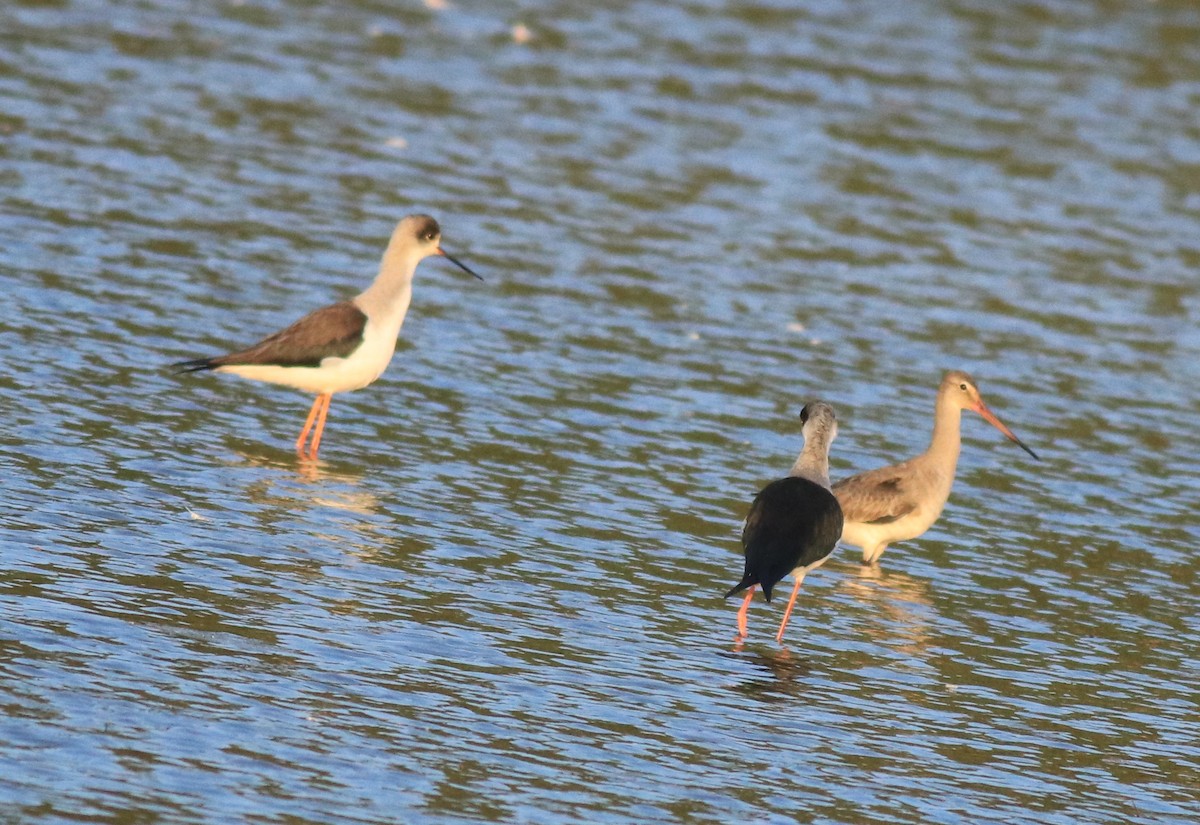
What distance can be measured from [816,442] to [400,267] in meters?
3.63

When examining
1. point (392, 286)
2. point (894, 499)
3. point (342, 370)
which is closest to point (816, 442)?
point (894, 499)

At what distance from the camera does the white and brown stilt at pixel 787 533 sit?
34.3 ft

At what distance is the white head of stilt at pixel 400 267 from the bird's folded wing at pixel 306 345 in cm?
26

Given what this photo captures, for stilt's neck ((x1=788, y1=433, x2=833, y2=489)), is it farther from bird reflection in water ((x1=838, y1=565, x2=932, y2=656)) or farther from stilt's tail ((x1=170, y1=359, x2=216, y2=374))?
stilt's tail ((x1=170, y1=359, x2=216, y2=374))

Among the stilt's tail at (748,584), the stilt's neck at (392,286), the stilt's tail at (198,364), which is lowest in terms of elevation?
the stilt's tail at (748,584)

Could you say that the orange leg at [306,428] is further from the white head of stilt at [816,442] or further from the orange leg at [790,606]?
the orange leg at [790,606]

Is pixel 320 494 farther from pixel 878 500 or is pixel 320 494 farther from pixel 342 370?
pixel 878 500

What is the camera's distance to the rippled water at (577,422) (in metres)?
8.38

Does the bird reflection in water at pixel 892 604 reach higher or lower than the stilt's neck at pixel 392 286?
lower

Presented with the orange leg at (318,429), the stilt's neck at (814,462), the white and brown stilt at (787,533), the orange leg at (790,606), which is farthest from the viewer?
the orange leg at (318,429)

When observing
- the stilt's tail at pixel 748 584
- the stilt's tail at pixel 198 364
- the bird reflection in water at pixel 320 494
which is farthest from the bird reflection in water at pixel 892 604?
the stilt's tail at pixel 198 364

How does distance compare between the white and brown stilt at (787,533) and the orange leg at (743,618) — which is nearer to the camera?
the white and brown stilt at (787,533)

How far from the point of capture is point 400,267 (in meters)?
14.1

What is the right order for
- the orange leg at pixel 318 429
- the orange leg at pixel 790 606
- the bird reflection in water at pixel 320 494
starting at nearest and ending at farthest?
the orange leg at pixel 790 606
the bird reflection in water at pixel 320 494
the orange leg at pixel 318 429
